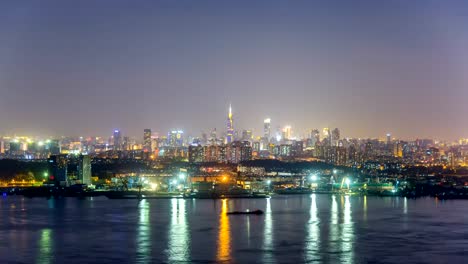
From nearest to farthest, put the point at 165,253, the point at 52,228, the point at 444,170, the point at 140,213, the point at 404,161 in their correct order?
the point at 165,253 < the point at 52,228 < the point at 140,213 < the point at 444,170 < the point at 404,161

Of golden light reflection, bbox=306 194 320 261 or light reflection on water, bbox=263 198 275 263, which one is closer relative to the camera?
light reflection on water, bbox=263 198 275 263

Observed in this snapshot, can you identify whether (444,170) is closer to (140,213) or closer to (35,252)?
(140,213)

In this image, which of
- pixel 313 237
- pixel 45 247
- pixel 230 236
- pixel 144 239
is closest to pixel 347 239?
pixel 313 237

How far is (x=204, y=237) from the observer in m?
26.8

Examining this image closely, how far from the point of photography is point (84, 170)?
69.3 meters

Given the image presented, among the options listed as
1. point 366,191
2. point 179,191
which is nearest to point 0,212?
point 179,191

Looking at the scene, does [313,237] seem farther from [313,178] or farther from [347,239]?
[313,178]

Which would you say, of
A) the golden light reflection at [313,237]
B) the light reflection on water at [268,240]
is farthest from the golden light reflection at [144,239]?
the golden light reflection at [313,237]

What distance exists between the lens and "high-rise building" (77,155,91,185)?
69.1m

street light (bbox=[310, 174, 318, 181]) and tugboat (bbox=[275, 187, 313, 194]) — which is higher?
street light (bbox=[310, 174, 318, 181])

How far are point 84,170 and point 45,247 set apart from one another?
149ft

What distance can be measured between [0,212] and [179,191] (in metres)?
25.4

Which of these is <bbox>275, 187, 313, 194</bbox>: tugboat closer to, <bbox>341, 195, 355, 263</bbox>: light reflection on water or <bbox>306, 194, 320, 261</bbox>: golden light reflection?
<bbox>341, 195, 355, 263</bbox>: light reflection on water

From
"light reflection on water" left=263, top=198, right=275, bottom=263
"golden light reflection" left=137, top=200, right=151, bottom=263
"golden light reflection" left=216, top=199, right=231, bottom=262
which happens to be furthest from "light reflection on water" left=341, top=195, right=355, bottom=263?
"golden light reflection" left=137, top=200, right=151, bottom=263
